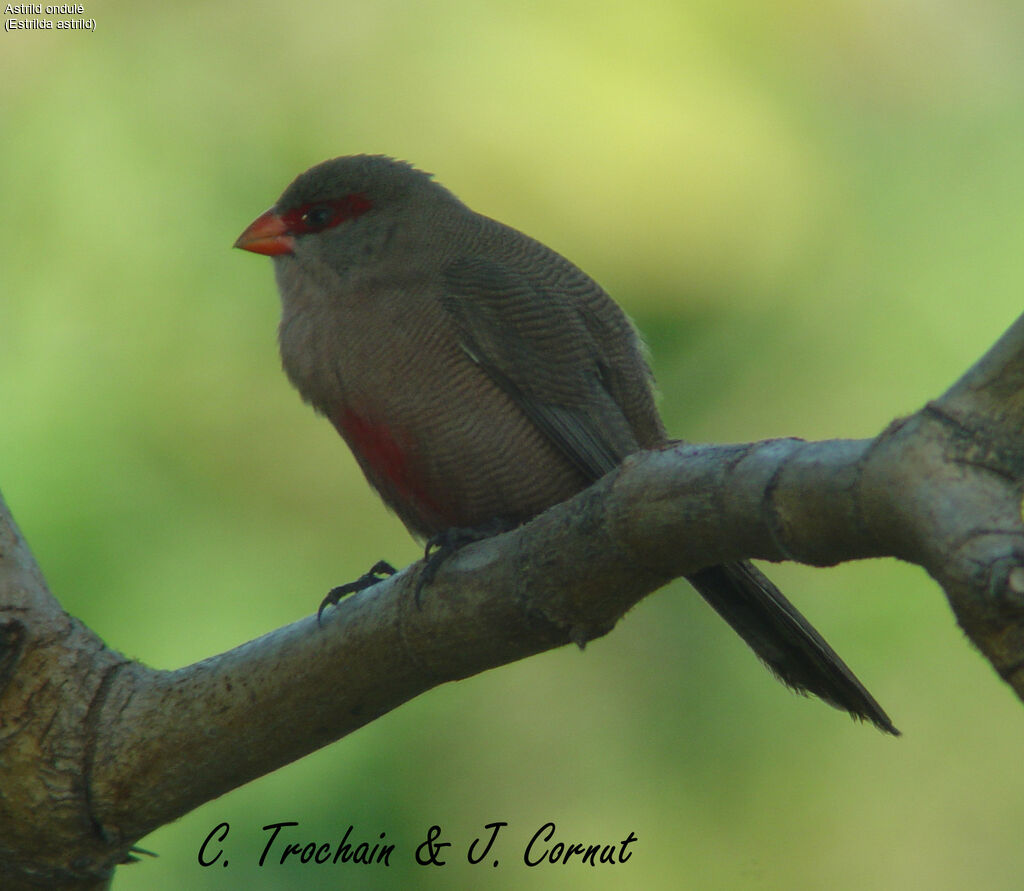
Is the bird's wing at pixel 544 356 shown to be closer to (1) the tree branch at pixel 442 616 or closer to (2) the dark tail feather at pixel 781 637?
(2) the dark tail feather at pixel 781 637

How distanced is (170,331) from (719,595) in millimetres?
3468

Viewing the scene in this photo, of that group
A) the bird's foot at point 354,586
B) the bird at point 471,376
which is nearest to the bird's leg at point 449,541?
the bird at point 471,376

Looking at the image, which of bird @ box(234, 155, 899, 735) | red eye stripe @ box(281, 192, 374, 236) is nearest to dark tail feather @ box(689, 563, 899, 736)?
bird @ box(234, 155, 899, 735)

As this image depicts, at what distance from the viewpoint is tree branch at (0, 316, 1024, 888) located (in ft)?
7.02

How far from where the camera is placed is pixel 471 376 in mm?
4391

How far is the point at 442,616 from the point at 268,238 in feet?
7.97

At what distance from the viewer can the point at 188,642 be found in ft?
18.1

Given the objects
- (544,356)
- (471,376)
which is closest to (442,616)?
(471,376)

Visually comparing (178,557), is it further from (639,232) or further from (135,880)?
(639,232)

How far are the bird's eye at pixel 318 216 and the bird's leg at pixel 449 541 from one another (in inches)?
57.6

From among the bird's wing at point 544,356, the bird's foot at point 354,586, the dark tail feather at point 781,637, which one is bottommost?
the dark tail feather at point 781,637

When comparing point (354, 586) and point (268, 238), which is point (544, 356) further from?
point (268, 238)

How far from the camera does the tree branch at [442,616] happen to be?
2.14m

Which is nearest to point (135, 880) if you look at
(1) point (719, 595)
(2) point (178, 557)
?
(2) point (178, 557)
